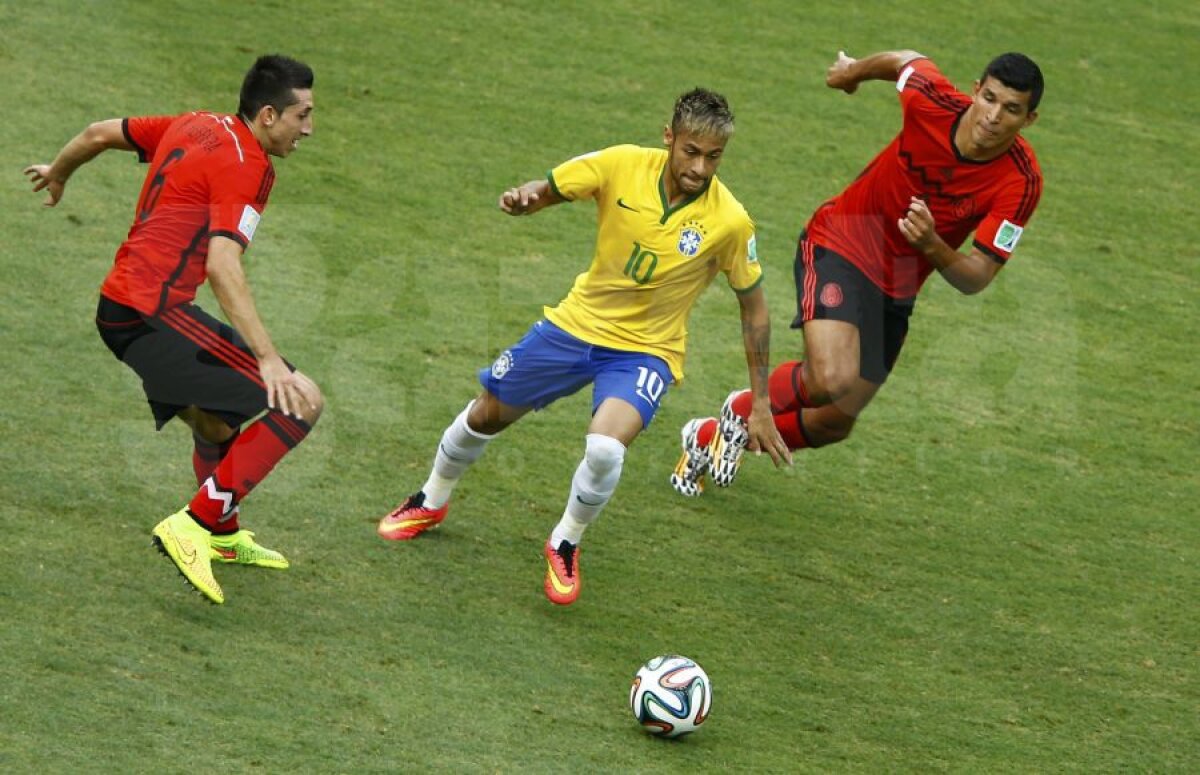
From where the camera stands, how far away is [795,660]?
649 centimetres

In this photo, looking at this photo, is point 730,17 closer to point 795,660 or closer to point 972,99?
point 972,99

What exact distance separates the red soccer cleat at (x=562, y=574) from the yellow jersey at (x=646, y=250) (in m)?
0.87

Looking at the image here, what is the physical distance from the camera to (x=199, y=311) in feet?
20.7

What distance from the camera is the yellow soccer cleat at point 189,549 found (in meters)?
5.96

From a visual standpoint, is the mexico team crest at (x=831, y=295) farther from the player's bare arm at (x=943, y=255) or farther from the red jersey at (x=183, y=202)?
the red jersey at (x=183, y=202)

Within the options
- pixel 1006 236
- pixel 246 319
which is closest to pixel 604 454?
pixel 246 319

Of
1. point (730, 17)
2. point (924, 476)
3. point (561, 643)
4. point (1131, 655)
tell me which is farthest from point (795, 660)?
point (730, 17)

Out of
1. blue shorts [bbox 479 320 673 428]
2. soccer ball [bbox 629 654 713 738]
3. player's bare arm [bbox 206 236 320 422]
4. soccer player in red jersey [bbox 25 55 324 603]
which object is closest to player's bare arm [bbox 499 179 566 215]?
blue shorts [bbox 479 320 673 428]

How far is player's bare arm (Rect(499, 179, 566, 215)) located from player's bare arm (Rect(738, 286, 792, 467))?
924 millimetres

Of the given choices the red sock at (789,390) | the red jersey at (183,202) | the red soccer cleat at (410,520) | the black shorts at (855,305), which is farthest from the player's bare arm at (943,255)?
the red jersey at (183,202)

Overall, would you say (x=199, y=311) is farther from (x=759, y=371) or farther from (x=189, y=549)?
(x=759, y=371)

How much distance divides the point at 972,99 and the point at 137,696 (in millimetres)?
4478

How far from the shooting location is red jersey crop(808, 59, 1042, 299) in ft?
23.8

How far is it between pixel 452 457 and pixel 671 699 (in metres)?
1.75
